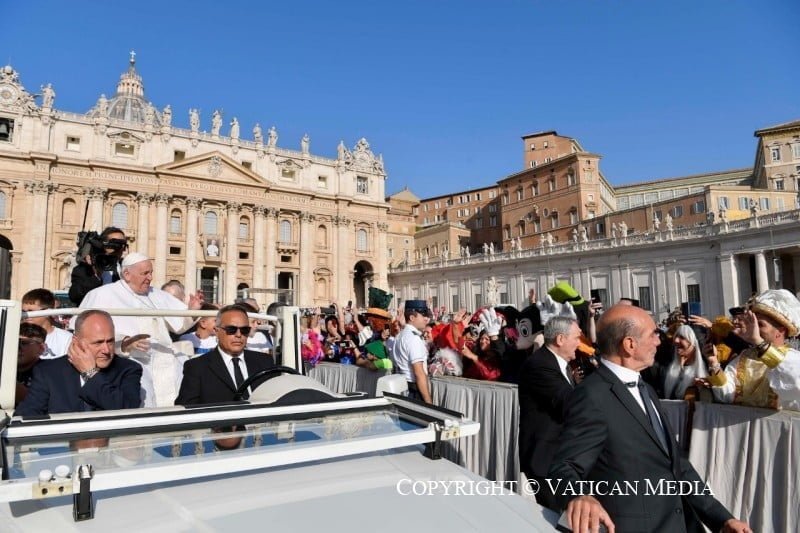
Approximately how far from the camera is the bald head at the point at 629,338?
2.31 meters

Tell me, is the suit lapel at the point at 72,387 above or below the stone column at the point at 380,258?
below

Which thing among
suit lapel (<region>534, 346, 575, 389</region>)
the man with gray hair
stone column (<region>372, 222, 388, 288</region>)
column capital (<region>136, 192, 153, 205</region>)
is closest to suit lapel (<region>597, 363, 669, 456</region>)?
suit lapel (<region>534, 346, 575, 389</region>)

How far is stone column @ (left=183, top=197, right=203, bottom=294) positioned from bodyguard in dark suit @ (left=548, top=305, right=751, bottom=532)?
43656mm

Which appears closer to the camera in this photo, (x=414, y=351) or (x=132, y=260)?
(x=132, y=260)

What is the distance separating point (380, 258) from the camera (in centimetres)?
5259

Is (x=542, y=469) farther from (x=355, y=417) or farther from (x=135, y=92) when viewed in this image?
(x=135, y=92)

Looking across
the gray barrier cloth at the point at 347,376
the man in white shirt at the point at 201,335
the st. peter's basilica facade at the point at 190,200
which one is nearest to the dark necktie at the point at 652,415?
the man in white shirt at the point at 201,335

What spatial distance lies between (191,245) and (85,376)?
141ft

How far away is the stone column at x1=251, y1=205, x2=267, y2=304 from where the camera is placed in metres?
45.0

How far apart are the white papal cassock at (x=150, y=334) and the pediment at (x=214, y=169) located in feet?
138

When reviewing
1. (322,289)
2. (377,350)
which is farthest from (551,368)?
(322,289)

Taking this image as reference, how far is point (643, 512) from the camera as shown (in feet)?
6.94

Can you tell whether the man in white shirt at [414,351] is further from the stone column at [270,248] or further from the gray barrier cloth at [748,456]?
the stone column at [270,248]

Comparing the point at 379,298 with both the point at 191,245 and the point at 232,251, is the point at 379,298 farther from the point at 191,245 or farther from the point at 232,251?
the point at 232,251
